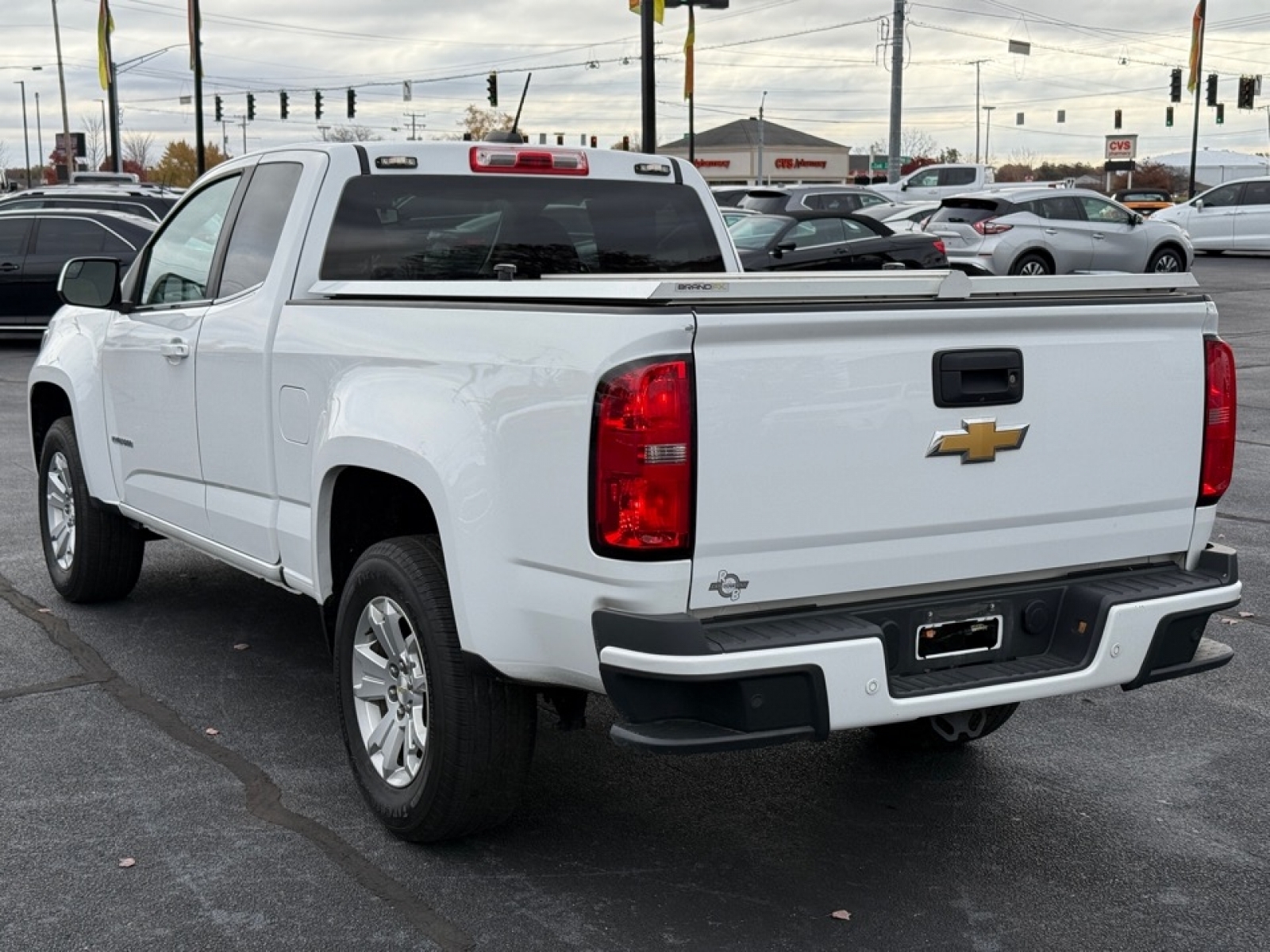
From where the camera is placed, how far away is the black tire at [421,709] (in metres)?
3.97

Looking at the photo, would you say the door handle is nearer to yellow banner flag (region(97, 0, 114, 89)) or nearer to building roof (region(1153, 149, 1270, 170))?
yellow banner flag (region(97, 0, 114, 89))

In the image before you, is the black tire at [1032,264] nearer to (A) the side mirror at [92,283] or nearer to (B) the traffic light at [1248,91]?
(A) the side mirror at [92,283]

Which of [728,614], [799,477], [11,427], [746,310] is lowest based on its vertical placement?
[11,427]

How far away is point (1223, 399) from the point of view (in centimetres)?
420

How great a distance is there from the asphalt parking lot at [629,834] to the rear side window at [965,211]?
1778cm

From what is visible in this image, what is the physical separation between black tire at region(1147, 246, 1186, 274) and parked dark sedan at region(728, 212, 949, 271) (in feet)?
21.8

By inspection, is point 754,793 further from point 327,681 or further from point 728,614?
point 327,681

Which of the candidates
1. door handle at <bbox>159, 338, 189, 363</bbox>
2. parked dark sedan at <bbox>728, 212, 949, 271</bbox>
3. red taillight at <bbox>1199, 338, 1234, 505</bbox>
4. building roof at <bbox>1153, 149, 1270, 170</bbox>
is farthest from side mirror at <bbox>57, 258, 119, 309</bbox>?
building roof at <bbox>1153, 149, 1270, 170</bbox>

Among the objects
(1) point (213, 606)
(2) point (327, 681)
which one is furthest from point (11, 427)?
(2) point (327, 681)

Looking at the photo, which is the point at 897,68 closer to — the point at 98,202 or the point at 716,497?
the point at 98,202

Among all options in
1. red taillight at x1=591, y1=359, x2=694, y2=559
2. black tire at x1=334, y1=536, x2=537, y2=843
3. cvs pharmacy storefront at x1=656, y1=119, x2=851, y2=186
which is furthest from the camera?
cvs pharmacy storefront at x1=656, y1=119, x2=851, y2=186

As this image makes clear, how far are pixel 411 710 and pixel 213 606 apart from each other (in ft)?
10.00

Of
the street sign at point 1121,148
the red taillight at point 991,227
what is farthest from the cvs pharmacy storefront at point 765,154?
the red taillight at point 991,227

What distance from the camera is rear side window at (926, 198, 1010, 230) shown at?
23125mm
